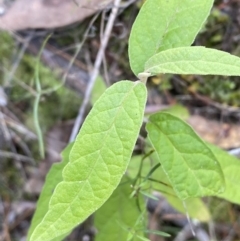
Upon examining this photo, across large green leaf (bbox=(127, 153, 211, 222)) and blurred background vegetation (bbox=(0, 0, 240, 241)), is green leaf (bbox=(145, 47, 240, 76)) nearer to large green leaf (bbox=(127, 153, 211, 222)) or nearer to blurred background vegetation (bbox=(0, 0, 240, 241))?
large green leaf (bbox=(127, 153, 211, 222))

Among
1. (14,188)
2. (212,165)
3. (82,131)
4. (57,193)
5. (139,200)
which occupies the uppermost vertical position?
(82,131)

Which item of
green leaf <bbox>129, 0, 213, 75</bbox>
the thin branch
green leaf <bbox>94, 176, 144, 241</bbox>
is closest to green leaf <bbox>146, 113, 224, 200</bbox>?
green leaf <bbox>129, 0, 213, 75</bbox>

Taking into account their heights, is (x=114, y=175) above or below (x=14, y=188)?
above

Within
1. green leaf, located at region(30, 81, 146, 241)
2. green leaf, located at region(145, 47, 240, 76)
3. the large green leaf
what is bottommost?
the large green leaf

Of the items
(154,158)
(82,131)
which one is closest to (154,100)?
(154,158)

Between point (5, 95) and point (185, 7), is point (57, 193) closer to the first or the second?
point (185, 7)

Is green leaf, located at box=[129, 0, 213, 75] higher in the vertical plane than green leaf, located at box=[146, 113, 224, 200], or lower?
higher

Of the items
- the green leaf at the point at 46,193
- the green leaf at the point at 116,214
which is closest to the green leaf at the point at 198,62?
the green leaf at the point at 46,193

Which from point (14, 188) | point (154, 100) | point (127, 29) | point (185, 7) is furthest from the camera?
point (14, 188)
